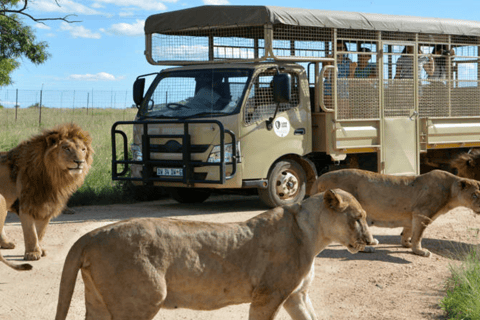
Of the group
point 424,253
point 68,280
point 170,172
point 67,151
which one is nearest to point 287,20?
point 170,172

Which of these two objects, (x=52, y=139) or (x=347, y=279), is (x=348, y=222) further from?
(x=52, y=139)

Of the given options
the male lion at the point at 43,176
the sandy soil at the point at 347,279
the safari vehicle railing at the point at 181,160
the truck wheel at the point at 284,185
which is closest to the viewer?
the sandy soil at the point at 347,279

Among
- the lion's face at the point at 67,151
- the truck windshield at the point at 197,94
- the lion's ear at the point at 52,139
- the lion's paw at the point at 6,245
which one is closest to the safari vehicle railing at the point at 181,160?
the truck windshield at the point at 197,94

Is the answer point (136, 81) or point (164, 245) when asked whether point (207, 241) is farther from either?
point (136, 81)

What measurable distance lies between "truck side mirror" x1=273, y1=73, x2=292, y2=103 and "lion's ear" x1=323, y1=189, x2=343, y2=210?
6.08 m

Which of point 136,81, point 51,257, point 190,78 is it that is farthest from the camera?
point 136,81

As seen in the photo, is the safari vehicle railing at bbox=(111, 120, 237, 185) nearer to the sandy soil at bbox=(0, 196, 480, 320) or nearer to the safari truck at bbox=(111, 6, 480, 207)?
the safari truck at bbox=(111, 6, 480, 207)

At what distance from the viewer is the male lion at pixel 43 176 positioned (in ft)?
23.6

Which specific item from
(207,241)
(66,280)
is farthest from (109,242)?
(207,241)

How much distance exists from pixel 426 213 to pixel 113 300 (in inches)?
202

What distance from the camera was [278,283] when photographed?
385cm

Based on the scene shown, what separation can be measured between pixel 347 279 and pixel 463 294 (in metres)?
1.26

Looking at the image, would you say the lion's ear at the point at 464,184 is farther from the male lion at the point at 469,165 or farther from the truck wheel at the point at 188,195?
the truck wheel at the point at 188,195

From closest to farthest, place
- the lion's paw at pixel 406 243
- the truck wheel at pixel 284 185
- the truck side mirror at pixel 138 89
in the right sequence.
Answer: the lion's paw at pixel 406 243, the truck wheel at pixel 284 185, the truck side mirror at pixel 138 89
